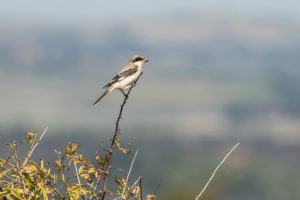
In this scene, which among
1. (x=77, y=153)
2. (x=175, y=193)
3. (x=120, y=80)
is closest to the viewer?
(x=77, y=153)

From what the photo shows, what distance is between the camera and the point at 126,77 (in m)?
15.2

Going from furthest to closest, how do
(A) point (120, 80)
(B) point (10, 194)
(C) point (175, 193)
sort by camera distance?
(C) point (175, 193) < (A) point (120, 80) < (B) point (10, 194)

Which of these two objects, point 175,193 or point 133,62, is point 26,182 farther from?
point 175,193

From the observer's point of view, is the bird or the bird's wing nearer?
the bird

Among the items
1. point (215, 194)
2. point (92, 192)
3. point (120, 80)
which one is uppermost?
point (92, 192)

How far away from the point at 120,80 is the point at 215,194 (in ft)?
308

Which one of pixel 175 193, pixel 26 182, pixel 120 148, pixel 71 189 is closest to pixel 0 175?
pixel 26 182

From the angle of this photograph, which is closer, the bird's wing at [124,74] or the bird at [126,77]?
the bird at [126,77]

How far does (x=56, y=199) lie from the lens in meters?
5.26

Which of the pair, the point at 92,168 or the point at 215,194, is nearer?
the point at 92,168

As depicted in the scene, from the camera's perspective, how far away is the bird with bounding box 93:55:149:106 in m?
15.0

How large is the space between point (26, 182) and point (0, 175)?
9.2 inches

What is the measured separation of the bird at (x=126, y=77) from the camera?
49.4 ft

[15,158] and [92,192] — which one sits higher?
[15,158]
